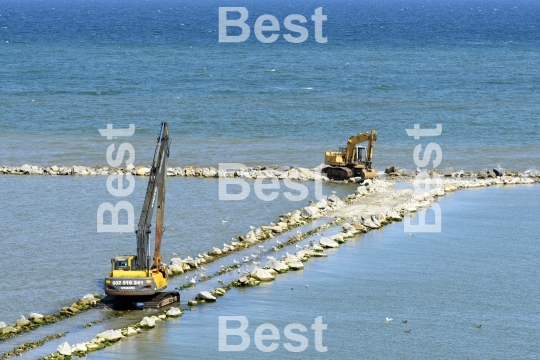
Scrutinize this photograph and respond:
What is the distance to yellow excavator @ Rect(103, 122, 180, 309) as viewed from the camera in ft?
94.1

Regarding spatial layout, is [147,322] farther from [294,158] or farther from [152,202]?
[294,158]

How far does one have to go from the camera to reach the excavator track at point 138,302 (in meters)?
29.3

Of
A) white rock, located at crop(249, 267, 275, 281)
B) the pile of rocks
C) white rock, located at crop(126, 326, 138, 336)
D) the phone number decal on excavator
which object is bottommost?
white rock, located at crop(126, 326, 138, 336)

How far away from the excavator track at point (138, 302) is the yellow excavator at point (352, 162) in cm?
2131

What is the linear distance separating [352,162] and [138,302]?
22.4 meters

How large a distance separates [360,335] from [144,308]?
569cm

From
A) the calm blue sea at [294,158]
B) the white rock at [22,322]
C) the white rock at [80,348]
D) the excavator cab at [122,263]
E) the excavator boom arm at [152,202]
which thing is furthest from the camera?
the excavator boom arm at [152,202]

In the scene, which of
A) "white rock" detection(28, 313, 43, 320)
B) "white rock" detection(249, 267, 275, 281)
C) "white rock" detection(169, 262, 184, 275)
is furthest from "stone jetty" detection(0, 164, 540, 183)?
"white rock" detection(28, 313, 43, 320)

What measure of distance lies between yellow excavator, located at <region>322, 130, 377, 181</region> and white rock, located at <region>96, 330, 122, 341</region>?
24.3 metres

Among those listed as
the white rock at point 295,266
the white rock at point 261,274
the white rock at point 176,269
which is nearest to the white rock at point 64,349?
the white rock at point 261,274

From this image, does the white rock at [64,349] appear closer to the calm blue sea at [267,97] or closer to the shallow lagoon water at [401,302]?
the shallow lagoon water at [401,302]

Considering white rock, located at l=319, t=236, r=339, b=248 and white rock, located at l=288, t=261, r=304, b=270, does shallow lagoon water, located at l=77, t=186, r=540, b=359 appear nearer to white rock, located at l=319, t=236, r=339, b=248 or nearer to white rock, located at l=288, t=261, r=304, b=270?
white rock, located at l=288, t=261, r=304, b=270

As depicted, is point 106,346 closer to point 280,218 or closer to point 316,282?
point 316,282

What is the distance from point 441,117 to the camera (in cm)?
7525
